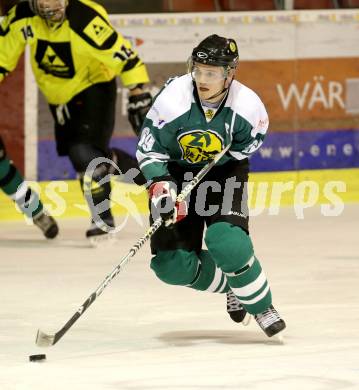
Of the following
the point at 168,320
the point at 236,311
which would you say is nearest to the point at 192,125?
the point at 236,311

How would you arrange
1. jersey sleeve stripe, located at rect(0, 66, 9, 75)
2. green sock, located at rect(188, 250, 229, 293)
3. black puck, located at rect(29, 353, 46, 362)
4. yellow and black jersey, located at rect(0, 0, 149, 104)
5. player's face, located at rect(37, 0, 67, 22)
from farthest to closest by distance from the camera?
1. jersey sleeve stripe, located at rect(0, 66, 9, 75)
2. yellow and black jersey, located at rect(0, 0, 149, 104)
3. player's face, located at rect(37, 0, 67, 22)
4. green sock, located at rect(188, 250, 229, 293)
5. black puck, located at rect(29, 353, 46, 362)

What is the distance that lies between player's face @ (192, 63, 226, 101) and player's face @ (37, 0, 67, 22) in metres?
2.34

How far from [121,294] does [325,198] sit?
2716 mm

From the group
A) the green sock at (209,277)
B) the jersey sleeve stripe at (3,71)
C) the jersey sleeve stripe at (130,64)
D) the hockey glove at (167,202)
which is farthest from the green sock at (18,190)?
the hockey glove at (167,202)

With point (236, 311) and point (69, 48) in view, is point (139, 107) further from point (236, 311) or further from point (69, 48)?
point (236, 311)

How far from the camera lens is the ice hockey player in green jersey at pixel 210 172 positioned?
217 inches

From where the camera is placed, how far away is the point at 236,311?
5.76m

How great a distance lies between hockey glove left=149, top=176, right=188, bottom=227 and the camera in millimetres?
5488

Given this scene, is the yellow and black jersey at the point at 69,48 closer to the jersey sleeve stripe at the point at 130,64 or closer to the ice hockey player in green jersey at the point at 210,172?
the jersey sleeve stripe at the point at 130,64

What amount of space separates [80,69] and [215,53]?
255cm

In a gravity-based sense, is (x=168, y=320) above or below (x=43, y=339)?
below

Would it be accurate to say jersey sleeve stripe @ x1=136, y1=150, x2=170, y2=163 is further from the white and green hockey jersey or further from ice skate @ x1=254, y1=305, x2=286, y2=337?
ice skate @ x1=254, y1=305, x2=286, y2=337

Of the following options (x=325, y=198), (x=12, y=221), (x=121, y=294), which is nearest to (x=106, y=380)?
(x=121, y=294)

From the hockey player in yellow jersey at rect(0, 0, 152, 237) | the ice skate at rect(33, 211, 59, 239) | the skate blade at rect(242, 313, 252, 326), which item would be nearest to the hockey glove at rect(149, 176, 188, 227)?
the skate blade at rect(242, 313, 252, 326)
